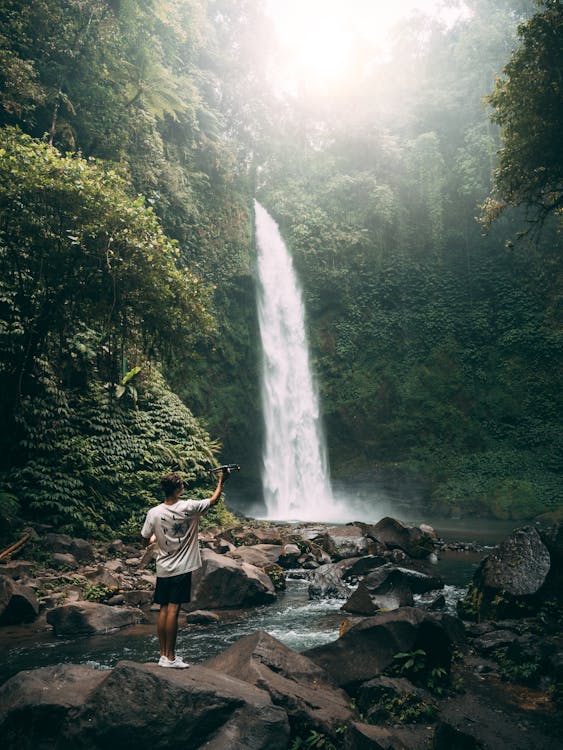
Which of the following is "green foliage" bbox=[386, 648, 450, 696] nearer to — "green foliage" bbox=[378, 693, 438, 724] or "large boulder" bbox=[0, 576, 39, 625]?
"green foliage" bbox=[378, 693, 438, 724]

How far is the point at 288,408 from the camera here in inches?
938

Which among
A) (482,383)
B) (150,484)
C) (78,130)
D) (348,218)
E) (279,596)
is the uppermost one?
(348,218)

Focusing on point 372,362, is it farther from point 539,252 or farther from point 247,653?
point 247,653

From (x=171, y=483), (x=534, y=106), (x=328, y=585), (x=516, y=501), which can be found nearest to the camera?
(x=171, y=483)

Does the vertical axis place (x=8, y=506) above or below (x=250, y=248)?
below

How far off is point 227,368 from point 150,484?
10884mm

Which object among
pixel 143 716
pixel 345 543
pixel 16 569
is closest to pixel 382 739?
pixel 143 716

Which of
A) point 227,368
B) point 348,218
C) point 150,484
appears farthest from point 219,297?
point 150,484

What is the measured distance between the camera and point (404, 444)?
2447 cm

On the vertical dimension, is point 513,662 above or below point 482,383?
below

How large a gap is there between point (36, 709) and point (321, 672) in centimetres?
233

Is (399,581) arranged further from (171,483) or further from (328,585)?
(171,483)

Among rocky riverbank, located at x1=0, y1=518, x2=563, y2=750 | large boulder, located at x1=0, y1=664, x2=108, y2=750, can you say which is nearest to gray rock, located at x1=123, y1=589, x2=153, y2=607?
rocky riverbank, located at x1=0, y1=518, x2=563, y2=750

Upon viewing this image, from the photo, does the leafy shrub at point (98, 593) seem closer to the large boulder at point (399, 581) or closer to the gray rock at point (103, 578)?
the gray rock at point (103, 578)
